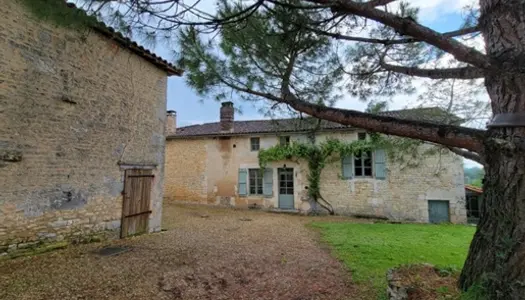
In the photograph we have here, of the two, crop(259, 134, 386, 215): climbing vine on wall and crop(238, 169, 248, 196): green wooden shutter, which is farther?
crop(238, 169, 248, 196): green wooden shutter

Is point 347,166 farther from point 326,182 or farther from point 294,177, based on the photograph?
point 294,177

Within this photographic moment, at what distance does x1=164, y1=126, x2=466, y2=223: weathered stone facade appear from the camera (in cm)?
1027

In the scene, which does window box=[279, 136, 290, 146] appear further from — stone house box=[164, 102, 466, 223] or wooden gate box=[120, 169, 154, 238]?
wooden gate box=[120, 169, 154, 238]

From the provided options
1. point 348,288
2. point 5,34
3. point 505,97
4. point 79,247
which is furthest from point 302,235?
point 5,34

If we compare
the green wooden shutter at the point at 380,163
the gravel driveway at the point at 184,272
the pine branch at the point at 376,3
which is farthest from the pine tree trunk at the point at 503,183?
the green wooden shutter at the point at 380,163

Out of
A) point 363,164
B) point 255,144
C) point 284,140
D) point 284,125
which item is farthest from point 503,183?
point 255,144

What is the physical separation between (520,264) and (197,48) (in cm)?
444

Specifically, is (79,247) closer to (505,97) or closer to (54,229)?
(54,229)

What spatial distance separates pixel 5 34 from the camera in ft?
14.3

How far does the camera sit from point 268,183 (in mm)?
12945

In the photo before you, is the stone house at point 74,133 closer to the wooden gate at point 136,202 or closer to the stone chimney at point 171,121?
the wooden gate at point 136,202

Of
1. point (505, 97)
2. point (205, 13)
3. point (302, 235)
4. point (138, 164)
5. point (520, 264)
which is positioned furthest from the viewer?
point (302, 235)

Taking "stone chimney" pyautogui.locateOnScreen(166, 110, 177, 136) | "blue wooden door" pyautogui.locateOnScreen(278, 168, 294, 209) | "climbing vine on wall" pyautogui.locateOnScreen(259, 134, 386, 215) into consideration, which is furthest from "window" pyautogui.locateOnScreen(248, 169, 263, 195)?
"stone chimney" pyautogui.locateOnScreen(166, 110, 177, 136)

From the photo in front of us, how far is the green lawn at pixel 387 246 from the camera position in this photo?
4625 millimetres
